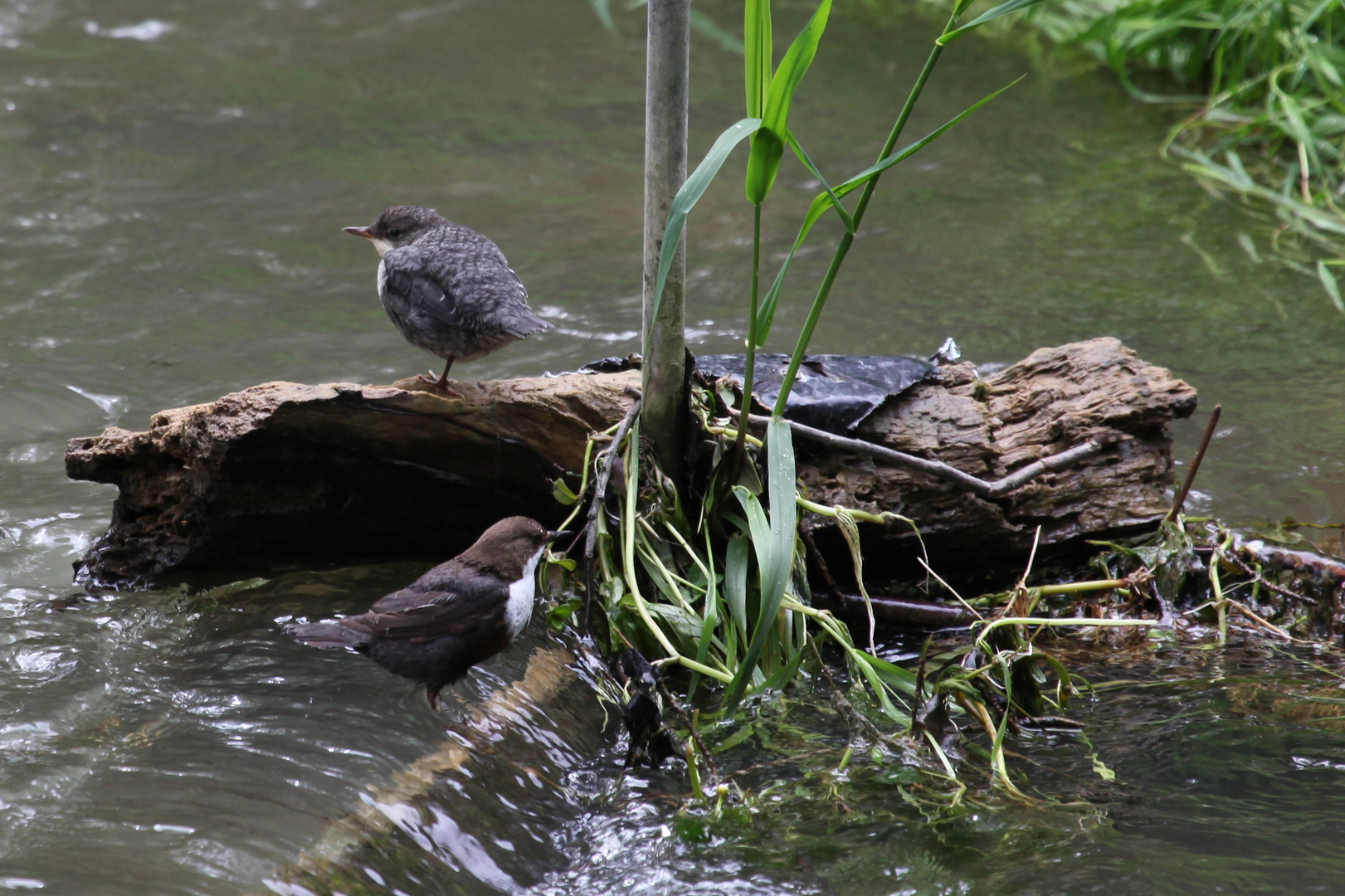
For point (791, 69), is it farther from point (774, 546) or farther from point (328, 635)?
point (328, 635)

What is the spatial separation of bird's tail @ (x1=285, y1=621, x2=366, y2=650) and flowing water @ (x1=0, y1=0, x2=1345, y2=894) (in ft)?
0.44

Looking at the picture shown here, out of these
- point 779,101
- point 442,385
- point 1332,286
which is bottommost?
point 442,385

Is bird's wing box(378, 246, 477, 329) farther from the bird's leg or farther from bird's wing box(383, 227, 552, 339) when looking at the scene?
the bird's leg

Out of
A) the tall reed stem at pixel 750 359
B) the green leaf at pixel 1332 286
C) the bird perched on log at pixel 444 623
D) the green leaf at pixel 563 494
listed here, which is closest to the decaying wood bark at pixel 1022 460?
the tall reed stem at pixel 750 359

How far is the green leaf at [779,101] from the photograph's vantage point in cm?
248

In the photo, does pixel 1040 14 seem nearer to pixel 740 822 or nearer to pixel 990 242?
pixel 990 242

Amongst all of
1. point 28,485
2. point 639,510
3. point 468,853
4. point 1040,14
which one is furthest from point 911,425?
point 1040,14


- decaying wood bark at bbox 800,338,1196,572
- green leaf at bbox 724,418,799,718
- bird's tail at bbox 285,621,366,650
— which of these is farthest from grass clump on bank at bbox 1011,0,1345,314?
bird's tail at bbox 285,621,366,650

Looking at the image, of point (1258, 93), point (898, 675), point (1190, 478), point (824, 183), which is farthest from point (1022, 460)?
point (1258, 93)

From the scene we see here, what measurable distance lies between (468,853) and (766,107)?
5.53ft

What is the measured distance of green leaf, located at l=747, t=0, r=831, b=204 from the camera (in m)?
2.48

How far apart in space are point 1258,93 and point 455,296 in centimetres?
613

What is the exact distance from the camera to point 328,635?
2916 mm

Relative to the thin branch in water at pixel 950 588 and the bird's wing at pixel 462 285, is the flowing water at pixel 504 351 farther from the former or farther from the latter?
the bird's wing at pixel 462 285
